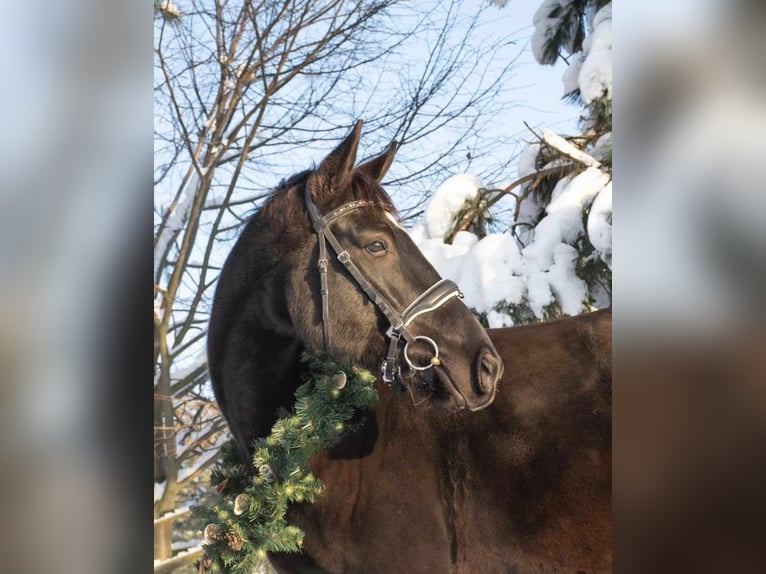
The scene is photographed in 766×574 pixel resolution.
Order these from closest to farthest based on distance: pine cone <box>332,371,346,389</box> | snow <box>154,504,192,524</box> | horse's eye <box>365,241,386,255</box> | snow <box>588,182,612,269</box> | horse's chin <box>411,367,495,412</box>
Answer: horse's chin <box>411,367,495,412</box> < horse's eye <box>365,241,386,255</box> < pine cone <box>332,371,346,389</box> < snow <box>588,182,612,269</box> < snow <box>154,504,192,524</box>

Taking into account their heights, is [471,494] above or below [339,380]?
below

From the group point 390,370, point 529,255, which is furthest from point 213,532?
point 529,255

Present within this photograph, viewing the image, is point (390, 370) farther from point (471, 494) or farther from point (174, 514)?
point (174, 514)

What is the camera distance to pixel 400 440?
2.20m

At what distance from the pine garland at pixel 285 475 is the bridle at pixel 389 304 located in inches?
8.1

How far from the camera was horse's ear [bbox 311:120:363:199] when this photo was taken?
2.05 meters

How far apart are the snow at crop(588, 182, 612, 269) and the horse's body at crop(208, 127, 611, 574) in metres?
0.45

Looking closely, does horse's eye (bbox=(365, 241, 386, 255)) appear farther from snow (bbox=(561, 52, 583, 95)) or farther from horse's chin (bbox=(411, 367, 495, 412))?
snow (bbox=(561, 52, 583, 95))

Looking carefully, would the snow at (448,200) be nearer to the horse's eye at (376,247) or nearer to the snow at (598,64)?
the snow at (598,64)

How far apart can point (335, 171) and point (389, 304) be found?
1.55ft

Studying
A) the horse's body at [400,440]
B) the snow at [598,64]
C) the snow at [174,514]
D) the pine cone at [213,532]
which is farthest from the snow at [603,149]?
the snow at [174,514]

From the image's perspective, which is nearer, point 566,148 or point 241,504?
point 241,504

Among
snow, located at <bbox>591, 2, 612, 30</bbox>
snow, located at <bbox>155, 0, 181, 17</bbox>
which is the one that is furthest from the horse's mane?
snow, located at <bbox>155, 0, 181, 17</bbox>

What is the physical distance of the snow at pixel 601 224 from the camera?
2.41 meters
